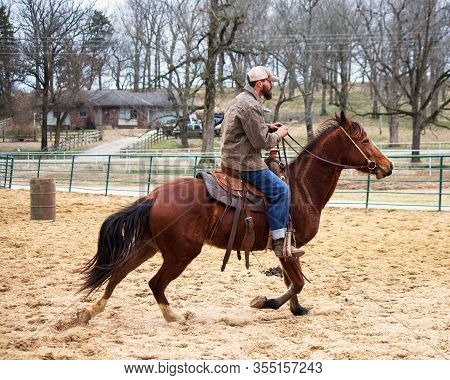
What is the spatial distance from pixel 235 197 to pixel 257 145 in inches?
22.1

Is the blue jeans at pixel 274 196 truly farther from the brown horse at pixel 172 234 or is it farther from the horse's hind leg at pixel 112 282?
the horse's hind leg at pixel 112 282

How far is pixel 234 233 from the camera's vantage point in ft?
18.2

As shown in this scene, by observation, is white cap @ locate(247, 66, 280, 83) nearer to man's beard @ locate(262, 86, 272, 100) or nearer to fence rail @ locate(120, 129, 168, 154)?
man's beard @ locate(262, 86, 272, 100)

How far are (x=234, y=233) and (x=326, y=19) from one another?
38.1 metres

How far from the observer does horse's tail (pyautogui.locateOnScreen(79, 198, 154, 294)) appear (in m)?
5.48

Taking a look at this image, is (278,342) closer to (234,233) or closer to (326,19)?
(234,233)

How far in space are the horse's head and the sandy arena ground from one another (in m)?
1.52

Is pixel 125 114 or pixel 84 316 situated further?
pixel 125 114

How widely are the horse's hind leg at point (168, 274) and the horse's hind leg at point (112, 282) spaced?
0.91ft

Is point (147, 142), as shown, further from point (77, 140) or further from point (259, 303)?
point (259, 303)

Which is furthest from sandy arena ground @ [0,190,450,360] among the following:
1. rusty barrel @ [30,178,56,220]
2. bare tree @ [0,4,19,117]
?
bare tree @ [0,4,19,117]

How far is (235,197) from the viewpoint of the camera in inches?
221

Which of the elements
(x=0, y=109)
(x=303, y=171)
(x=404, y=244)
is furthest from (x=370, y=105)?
(x=303, y=171)

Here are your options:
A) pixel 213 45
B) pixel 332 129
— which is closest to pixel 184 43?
pixel 213 45
